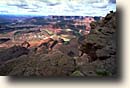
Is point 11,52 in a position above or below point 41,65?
above

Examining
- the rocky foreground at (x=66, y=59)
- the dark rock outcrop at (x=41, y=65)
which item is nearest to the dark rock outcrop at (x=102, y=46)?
the rocky foreground at (x=66, y=59)

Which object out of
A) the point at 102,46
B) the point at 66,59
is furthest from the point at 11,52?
the point at 102,46

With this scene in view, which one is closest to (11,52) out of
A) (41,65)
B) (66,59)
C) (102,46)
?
(41,65)

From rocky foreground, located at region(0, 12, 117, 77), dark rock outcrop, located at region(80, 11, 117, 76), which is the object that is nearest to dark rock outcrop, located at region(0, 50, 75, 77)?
rocky foreground, located at region(0, 12, 117, 77)

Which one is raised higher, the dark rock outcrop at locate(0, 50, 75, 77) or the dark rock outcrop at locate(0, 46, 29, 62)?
the dark rock outcrop at locate(0, 46, 29, 62)

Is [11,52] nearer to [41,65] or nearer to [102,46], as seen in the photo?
[41,65]

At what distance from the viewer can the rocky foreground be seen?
219cm

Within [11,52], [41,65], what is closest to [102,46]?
[41,65]

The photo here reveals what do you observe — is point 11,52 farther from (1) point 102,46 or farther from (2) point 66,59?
(1) point 102,46

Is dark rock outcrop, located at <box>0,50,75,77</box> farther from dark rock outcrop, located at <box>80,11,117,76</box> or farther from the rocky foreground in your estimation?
dark rock outcrop, located at <box>80,11,117,76</box>

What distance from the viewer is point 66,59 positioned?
86.4 inches

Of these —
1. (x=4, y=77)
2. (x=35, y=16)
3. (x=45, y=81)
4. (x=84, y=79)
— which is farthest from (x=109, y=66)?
(x=4, y=77)

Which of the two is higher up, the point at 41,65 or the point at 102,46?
the point at 102,46

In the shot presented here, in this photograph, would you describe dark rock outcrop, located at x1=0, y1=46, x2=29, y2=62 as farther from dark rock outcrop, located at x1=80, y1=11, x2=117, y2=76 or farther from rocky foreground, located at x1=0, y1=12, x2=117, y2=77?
dark rock outcrop, located at x1=80, y1=11, x2=117, y2=76
